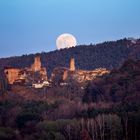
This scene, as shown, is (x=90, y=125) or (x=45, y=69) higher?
(x=45, y=69)

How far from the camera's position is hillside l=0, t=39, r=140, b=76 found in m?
70.0

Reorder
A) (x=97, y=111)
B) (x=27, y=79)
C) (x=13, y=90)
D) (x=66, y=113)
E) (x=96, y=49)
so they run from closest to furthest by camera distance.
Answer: (x=97, y=111) → (x=66, y=113) → (x=13, y=90) → (x=27, y=79) → (x=96, y=49)

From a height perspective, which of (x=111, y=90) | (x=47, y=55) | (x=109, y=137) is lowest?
(x=109, y=137)

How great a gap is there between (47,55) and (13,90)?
3232 cm

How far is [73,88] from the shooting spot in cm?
5250

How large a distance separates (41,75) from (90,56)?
8.35 m

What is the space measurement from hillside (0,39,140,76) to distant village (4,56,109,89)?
85.2 inches

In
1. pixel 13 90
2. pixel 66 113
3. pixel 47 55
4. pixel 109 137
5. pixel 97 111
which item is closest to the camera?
pixel 109 137

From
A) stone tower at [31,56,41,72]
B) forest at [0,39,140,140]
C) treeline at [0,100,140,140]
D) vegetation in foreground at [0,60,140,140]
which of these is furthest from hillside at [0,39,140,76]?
treeline at [0,100,140,140]

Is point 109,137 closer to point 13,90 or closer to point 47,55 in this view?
point 13,90

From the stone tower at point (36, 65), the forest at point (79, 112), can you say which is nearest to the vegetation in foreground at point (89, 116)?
the forest at point (79, 112)

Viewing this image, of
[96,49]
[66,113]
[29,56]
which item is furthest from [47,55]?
[66,113]

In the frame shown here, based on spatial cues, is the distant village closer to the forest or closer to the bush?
the forest

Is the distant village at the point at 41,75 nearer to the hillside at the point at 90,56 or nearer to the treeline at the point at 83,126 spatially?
the hillside at the point at 90,56
